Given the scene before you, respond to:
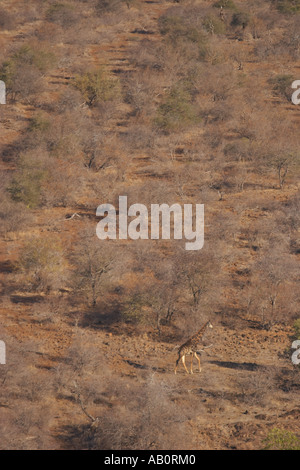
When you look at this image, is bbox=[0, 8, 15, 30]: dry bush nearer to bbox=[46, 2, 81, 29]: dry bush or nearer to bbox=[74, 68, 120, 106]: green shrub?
bbox=[46, 2, 81, 29]: dry bush

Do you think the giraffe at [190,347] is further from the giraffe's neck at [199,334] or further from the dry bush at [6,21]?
the dry bush at [6,21]

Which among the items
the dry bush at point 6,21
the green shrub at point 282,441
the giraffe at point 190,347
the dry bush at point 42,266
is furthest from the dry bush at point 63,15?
the green shrub at point 282,441

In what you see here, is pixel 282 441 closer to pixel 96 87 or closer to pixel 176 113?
pixel 176 113

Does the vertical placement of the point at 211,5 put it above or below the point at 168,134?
above
